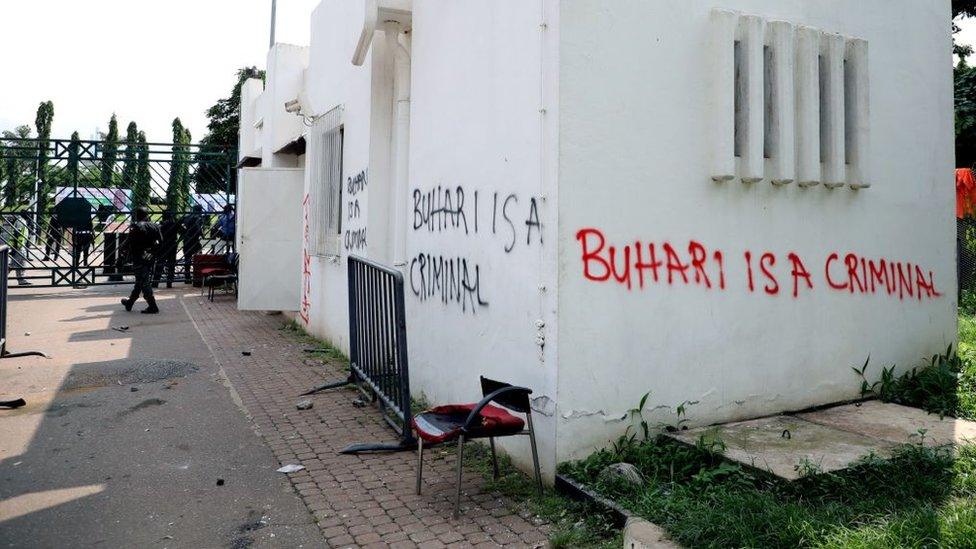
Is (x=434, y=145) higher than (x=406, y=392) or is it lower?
higher

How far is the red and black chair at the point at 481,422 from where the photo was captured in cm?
403

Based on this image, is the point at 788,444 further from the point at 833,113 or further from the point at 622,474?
the point at 833,113

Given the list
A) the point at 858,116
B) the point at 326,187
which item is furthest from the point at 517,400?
the point at 326,187

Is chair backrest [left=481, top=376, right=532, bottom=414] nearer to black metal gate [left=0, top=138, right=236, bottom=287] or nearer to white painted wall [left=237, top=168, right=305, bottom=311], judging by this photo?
white painted wall [left=237, top=168, right=305, bottom=311]

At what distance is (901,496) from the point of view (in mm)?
3801

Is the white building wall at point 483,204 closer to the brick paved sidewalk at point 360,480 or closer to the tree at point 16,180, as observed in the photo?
the brick paved sidewalk at point 360,480

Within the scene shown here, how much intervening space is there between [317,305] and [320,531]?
631 centimetres

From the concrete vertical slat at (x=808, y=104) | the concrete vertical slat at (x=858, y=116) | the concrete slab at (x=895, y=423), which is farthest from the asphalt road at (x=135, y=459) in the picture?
the concrete vertical slat at (x=858, y=116)

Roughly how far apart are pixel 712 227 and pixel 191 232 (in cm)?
1495

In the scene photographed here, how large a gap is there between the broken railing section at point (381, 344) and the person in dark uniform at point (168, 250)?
11.4 metres

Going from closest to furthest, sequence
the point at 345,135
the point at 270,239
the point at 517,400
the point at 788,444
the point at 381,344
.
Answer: the point at 517,400, the point at 788,444, the point at 381,344, the point at 345,135, the point at 270,239

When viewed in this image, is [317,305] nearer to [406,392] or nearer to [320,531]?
[406,392]

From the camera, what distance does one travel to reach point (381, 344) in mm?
5750

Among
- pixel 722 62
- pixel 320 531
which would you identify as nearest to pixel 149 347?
pixel 320 531
